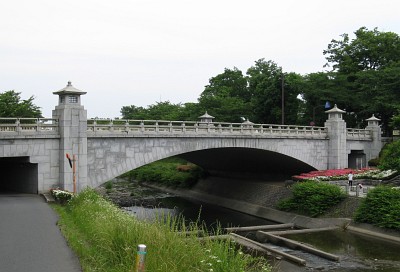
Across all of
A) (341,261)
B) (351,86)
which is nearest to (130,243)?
(341,261)

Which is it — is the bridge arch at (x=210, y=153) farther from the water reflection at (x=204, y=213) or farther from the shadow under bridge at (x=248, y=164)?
the water reflection at (x=204, y=213)

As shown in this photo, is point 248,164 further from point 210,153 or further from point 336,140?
point 336,140

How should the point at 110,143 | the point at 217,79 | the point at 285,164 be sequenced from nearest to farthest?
the point at 110,143 → the point at 285,164 → the point at 217,79

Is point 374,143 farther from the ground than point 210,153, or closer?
farther from the ground

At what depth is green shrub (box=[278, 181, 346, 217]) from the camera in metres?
28.5

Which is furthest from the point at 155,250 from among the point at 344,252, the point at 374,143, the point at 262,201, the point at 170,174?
the point at 170,174

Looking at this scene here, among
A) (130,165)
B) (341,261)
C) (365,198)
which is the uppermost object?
(130,165)

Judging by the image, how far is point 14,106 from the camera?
4269 centimetres

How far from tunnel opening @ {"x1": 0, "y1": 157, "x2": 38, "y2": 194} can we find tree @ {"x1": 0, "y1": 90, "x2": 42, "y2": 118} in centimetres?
1605

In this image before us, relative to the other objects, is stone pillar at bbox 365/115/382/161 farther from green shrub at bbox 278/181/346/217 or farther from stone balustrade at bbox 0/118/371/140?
green shrub at bbox 278/181/346/217

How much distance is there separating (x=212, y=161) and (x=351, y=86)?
67.1ft

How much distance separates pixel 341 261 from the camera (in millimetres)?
19812

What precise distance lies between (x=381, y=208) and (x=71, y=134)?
1752 cm

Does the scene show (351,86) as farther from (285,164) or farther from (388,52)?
(285,164)
